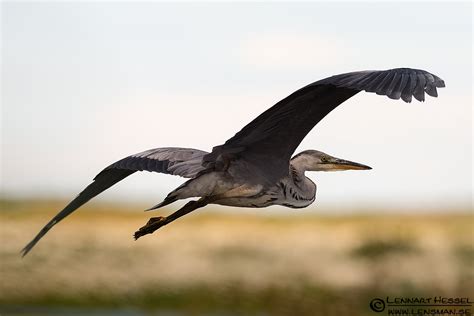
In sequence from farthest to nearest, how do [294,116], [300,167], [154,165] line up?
[300,167]
[154,165]
[294,116]

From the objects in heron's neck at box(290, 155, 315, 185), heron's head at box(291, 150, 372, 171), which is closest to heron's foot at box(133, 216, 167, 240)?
heron's neck at box(290, 155, 315, 185)

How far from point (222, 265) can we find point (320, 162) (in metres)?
6.62

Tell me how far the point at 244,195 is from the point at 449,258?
330 inches

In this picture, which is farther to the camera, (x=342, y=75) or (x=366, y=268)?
(x=366, y=268)

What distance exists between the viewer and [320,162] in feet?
24.2

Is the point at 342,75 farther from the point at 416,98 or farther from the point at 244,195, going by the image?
the point at 244,195

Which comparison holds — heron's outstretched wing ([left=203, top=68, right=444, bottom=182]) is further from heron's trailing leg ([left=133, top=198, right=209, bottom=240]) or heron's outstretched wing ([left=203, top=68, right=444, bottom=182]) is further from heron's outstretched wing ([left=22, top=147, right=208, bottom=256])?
heron's trailing leg ([left=133, top=198, right=209, bottom=240])

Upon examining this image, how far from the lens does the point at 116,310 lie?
1266 centimetres

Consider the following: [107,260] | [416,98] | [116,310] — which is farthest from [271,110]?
[107,260]

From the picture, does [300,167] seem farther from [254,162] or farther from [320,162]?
[254,162]

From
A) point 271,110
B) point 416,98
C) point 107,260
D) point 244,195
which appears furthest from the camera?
point 107,260

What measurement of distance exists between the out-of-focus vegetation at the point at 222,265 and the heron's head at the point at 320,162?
5.47 meters

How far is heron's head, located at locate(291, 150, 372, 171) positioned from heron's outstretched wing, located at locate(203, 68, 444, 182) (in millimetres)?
656
